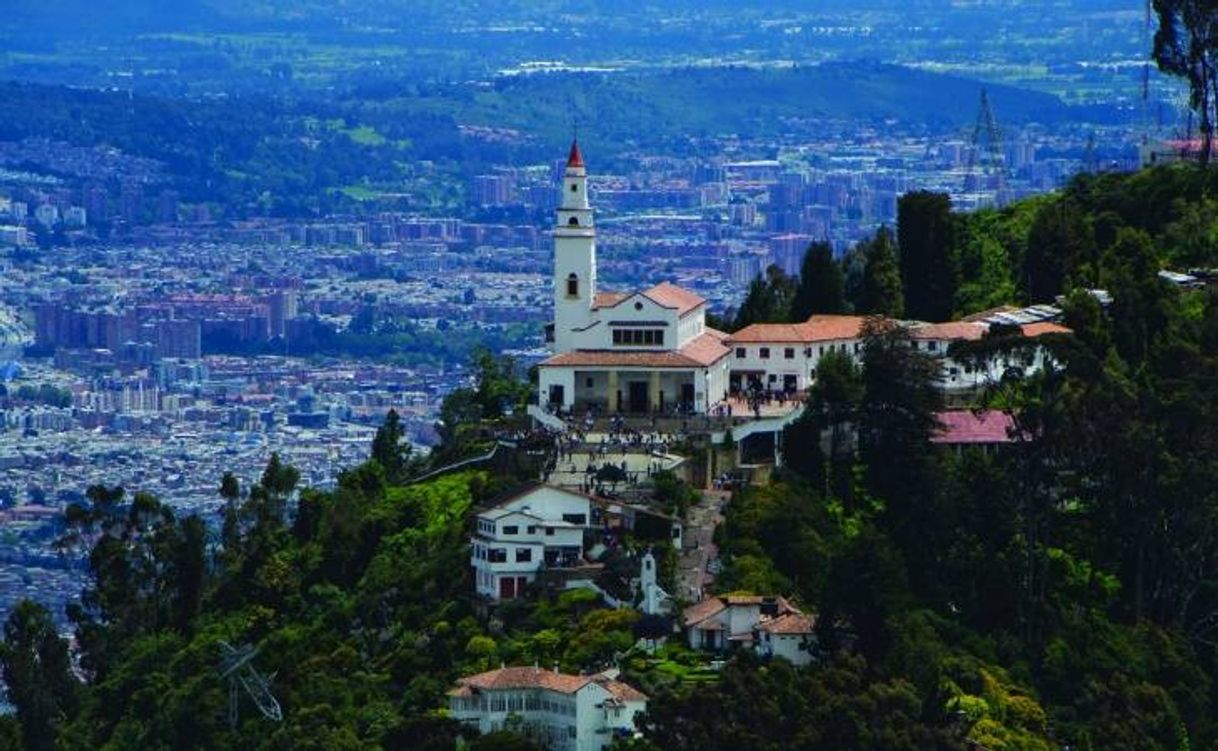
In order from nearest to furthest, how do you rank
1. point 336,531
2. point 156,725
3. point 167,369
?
point 156,725
point 336,531
point 167,369

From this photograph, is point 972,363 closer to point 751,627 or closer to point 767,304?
point 767,304

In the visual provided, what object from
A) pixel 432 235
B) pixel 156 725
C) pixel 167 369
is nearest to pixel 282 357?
pixel 167 369

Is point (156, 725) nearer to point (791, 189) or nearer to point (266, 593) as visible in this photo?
point (266, 593)

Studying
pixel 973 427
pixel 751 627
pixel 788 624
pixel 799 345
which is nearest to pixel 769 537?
pixel 751 627

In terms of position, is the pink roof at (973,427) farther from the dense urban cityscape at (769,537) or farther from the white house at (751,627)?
the white house at (751,627)

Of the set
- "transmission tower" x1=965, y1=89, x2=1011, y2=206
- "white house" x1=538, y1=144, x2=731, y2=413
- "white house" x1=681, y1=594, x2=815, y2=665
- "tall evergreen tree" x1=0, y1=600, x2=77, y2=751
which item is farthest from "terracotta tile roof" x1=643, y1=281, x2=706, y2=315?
"transmission tower" x1=965, y1=89, x2=1011, y2=206

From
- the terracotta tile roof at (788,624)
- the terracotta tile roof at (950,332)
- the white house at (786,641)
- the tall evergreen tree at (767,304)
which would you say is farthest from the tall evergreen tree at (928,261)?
the white house at (786,641)
